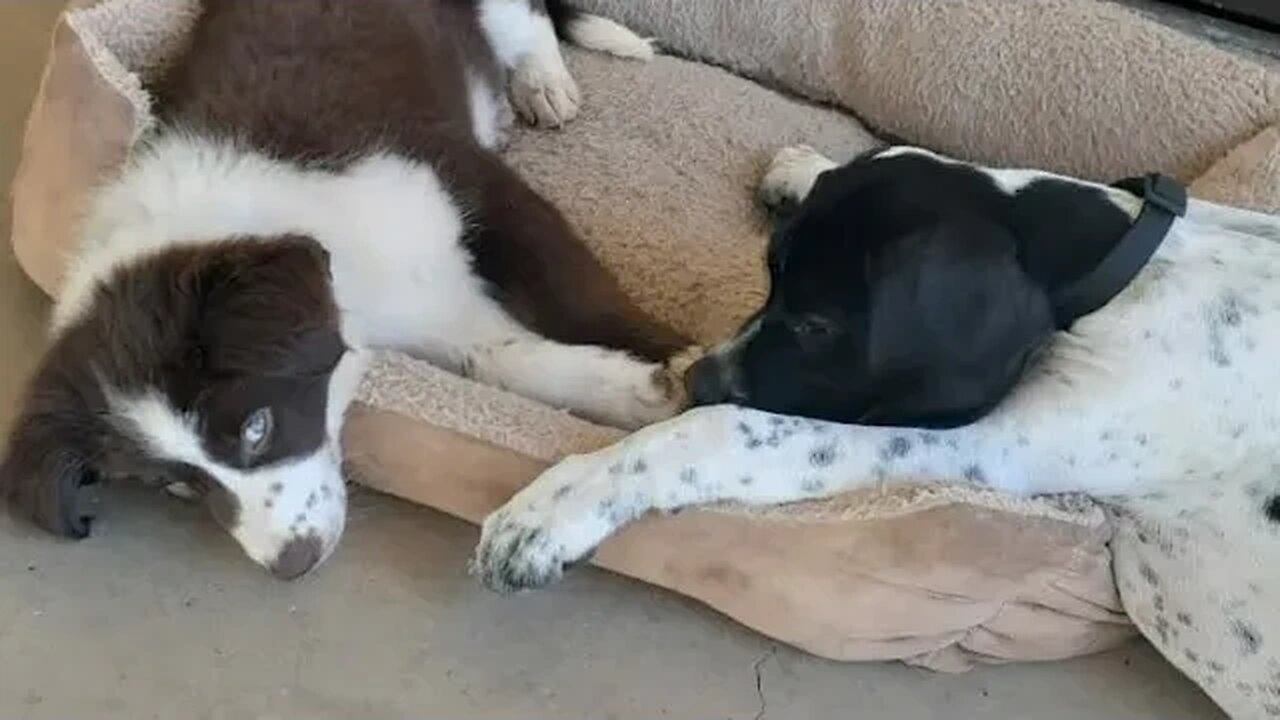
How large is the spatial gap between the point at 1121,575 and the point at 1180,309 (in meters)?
0.39

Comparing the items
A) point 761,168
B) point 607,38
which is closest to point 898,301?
point 761,168

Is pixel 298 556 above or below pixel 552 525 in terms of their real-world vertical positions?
below

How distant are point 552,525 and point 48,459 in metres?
0.68

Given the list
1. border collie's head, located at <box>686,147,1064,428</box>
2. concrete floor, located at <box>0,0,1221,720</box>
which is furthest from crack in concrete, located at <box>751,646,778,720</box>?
border collie's head, located at <box>686,147,1064,428</box>

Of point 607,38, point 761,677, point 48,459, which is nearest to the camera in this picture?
point 48,459

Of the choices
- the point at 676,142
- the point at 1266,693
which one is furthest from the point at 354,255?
the point at 1266,693

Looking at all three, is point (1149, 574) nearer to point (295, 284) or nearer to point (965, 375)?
point (965, 375)

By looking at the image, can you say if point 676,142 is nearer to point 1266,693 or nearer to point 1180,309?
point 1180,309

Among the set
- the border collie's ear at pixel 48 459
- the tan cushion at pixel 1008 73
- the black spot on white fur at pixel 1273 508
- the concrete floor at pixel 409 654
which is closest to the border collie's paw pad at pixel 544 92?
the tan cushion at pixel 1008 73

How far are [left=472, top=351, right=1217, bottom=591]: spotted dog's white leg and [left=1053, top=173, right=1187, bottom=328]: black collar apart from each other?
10cm

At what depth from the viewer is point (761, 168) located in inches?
129

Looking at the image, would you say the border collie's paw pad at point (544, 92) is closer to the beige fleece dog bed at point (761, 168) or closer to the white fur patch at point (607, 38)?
the beige fleece dog bed at point (761, 168)

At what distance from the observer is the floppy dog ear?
7.37 feet

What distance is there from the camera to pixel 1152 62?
3.17 metres
